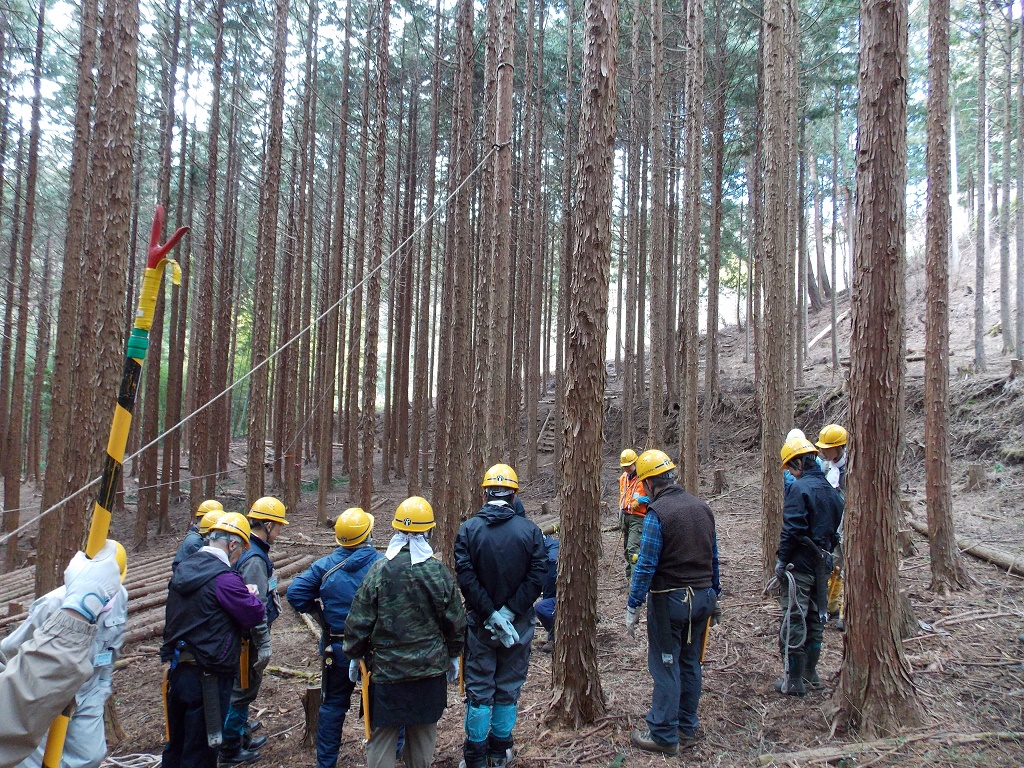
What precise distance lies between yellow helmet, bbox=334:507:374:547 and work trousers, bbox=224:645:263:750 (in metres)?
1.06

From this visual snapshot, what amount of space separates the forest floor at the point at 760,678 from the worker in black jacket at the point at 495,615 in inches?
14.3

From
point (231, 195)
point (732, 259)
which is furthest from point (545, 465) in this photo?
point (732, 259)

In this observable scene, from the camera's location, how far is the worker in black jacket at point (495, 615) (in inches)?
163

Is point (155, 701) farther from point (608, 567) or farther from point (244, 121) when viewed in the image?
point (244, 121)

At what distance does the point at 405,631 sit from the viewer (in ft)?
11.7

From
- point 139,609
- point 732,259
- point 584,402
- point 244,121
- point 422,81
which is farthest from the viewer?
point 732,259

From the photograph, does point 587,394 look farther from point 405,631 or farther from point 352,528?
point 405,631

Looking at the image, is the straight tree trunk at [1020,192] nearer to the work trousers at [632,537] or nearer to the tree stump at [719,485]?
the tree stump at [719,485]

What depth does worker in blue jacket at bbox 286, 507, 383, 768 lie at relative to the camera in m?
4.23

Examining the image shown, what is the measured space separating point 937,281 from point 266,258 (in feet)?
34.2

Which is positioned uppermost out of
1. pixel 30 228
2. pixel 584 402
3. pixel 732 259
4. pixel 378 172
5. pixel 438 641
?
pixel 732 259

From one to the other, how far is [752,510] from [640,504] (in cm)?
693

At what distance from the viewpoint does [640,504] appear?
711 centimetres

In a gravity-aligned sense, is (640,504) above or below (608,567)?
above
